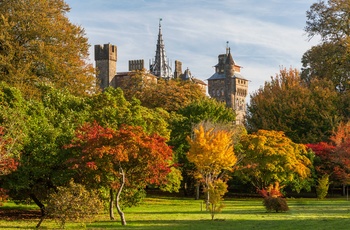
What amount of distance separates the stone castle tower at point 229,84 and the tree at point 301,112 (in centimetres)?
8968

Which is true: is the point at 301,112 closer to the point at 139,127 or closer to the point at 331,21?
the point at 331,21

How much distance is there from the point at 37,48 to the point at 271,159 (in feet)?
57.4

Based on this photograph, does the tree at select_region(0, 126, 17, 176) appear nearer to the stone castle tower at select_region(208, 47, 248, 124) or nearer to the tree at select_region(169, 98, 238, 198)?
the tree at select_region(169, 98, 238, 198)

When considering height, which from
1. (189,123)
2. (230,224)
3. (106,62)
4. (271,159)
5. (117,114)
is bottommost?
(230,224)

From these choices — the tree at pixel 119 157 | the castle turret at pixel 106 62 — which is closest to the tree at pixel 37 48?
the tree at pixel 119 157

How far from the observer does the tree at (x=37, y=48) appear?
123ft

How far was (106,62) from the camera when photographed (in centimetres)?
10119

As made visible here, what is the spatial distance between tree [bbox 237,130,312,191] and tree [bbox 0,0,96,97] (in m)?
12.3

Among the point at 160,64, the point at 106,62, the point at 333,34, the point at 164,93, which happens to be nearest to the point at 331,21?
the point at 333,34

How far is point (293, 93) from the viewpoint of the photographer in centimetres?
5438

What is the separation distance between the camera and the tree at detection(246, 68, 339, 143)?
51.8 m

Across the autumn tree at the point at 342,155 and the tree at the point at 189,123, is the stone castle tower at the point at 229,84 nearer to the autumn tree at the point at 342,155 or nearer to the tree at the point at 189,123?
the tree at the point at 189,123

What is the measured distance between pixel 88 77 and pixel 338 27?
20.9 metres

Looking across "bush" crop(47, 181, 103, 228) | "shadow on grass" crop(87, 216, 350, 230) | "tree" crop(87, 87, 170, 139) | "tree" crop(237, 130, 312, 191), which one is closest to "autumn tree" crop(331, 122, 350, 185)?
"tree" crop(237, 130, 312, 191)
